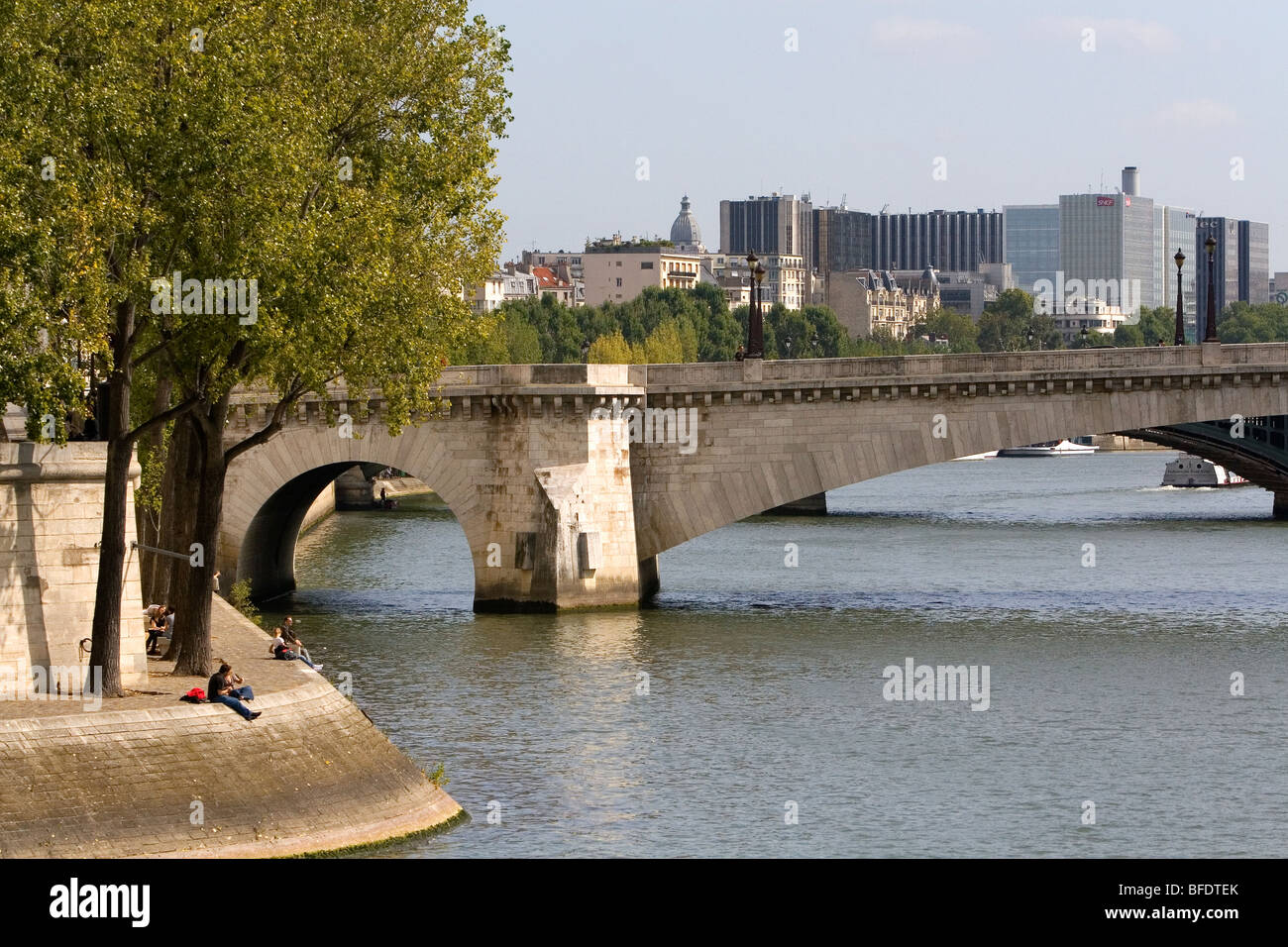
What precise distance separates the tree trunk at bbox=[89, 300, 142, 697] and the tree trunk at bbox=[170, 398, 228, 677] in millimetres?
2343

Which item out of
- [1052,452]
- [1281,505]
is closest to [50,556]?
[1281,505]

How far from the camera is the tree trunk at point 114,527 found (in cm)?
2888

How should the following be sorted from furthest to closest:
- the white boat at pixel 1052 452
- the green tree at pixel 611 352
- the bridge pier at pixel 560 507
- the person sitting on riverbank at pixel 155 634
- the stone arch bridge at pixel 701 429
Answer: the white boat at pixel 1052 452 < the green tree at pixel 611 352 < the stone arch bridge at pixel 701 429 < the bridge pier at pixel 560 507 < the person sitting on riverbank at pixel 155 634

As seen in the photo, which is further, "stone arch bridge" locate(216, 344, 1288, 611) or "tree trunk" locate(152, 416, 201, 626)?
"stone arch bridge" locate(216, 344, 1288, 611)

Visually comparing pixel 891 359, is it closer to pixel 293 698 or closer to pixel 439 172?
pixel 439 172

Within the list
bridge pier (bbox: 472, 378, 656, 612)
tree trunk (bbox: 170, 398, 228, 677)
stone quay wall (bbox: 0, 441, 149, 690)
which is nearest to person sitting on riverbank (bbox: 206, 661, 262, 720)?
stone quay wall (bbox: 0, 441, 149, 690)

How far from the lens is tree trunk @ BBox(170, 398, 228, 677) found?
31922mm

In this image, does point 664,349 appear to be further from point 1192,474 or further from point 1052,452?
point 1052,452

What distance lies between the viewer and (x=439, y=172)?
120ft

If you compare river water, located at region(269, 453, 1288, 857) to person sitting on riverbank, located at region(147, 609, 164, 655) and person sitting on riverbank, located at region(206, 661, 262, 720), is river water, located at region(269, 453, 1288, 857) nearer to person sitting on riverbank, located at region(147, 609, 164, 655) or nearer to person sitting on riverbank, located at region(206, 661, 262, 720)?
person sitting on riverbank, located at region(206, 661, 262, 720)

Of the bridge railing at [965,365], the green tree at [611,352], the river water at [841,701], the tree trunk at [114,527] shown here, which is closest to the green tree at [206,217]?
the tree trunk at [114,527]

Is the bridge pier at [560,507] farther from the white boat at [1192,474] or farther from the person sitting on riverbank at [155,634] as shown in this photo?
the white boat at [1192,474]

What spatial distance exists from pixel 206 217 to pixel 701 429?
2732 cm

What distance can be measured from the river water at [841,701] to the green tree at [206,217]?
6311 mm
